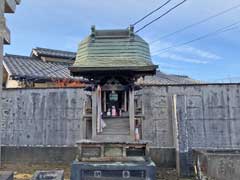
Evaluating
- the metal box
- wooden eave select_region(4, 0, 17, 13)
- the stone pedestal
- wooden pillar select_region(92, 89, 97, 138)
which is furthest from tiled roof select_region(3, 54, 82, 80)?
wooden eave select_region(4, 0, 17, 13)

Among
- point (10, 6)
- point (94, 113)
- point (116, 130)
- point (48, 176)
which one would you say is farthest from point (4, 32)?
point (116, 130)

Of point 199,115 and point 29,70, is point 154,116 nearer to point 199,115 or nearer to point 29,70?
point 199,115

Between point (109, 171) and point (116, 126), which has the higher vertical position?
point (116, 126)

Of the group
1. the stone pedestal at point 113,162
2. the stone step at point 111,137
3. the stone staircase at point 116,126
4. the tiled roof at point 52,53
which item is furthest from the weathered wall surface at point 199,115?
the tiled roof at point 52,53

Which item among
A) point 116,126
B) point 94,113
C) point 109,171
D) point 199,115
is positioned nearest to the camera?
point 109,171

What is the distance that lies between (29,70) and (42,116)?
6.98 metres

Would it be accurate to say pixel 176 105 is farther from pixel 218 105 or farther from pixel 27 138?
pixel 27 138

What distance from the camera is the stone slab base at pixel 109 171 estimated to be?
7430 millimetres

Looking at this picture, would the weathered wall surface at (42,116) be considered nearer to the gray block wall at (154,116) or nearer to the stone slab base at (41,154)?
the gray block wall at (154,116)

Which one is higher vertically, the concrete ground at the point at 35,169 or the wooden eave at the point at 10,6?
the wooden eave at the point at 10,6

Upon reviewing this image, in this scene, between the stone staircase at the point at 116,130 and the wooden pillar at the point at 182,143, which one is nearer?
the stone staircase at the point at 116,130

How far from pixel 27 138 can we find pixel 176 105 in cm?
634

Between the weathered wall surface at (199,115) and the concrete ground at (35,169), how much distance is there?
1.34m

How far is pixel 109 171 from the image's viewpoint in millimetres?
7527
